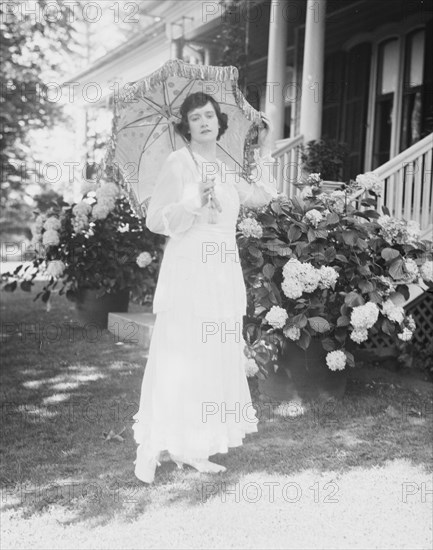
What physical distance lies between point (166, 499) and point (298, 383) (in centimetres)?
205

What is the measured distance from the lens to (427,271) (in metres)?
5.39

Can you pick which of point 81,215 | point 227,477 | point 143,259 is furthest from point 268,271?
point 81,215

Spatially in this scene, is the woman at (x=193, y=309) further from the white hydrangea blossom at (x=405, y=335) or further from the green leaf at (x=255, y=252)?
the white hydrangea blossom at (x=405, y=335)

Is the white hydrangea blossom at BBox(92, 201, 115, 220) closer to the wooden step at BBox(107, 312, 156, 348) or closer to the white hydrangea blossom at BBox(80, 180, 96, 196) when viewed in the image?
the white hydrangea blossom at BBox(80, 180, 96, 196)

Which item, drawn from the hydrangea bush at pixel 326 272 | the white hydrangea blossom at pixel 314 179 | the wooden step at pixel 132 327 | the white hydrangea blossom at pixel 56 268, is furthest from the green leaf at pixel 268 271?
the white hydrangea blossom at pixel 56 268

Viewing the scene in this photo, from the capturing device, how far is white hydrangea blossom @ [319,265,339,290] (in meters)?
5.05

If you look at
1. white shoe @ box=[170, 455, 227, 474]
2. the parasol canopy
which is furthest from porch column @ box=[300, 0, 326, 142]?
white shoe @ box=[170, 455, 227, 474]

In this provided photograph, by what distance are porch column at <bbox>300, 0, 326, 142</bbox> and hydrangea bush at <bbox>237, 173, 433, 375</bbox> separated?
3.48 m

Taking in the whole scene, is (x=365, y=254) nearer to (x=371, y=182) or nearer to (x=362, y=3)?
(x=371, y=182)

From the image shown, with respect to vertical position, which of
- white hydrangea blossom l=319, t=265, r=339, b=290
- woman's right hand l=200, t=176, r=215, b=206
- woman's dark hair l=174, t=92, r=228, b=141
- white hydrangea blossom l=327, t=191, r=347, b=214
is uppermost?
woman's dark hair l=174, t=92, r=228, b=141

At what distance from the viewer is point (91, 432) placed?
4754 millimetres

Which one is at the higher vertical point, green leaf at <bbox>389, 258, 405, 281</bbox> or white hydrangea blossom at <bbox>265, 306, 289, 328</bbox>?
green leaf at <bbox>389, 258, 405, 281</bbox>

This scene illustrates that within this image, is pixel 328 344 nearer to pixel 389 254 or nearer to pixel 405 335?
pixel 405 335

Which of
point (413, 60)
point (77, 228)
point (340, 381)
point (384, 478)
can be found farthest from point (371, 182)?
point (413, 60)
